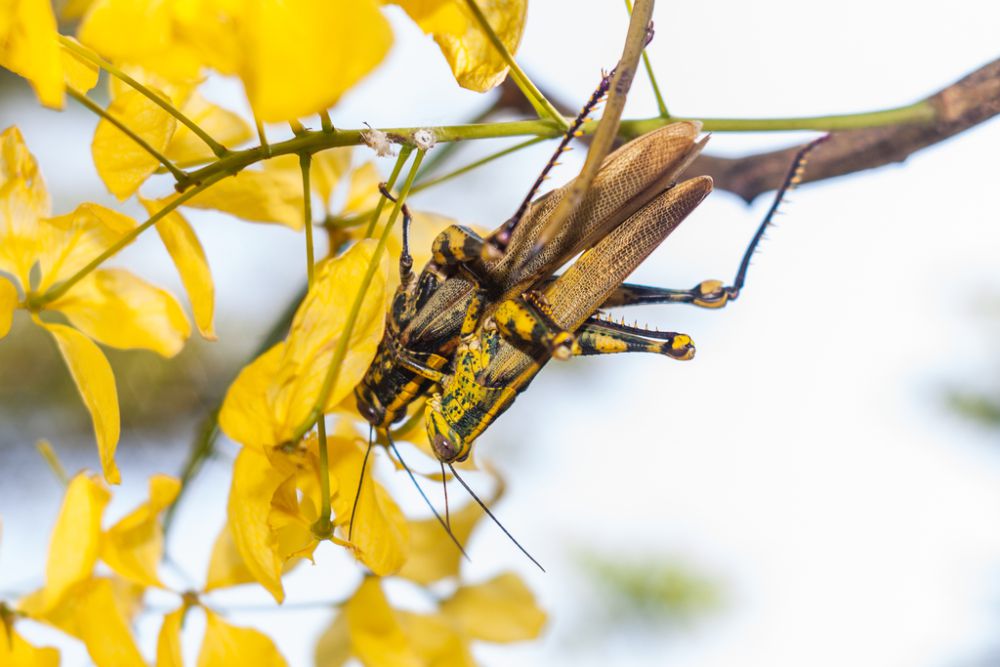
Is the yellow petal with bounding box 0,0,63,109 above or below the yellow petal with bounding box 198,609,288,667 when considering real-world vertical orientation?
above

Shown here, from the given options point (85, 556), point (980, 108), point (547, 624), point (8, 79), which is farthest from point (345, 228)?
point (8, 79)

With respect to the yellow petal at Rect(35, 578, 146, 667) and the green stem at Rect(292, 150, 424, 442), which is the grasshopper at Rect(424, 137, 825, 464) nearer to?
the green stem at Rect(292, 150, 424, 442)

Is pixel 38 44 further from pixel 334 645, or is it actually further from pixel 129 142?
pixel 334 645

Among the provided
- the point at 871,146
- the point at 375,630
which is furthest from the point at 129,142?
the point at 871,146

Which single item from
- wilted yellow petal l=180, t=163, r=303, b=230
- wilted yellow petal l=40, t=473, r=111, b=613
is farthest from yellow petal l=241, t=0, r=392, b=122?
wilted yellow petal l=40, t=473, r=111, b=613

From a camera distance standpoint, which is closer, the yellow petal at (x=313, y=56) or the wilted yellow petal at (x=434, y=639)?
the yellow petal at (x=313, y=56)

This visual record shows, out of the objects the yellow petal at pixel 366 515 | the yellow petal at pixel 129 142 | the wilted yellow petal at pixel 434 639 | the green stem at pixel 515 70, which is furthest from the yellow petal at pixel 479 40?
the wilted yellow petal at pixel 434 639

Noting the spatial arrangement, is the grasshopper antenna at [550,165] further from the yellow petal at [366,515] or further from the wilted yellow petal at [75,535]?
the wilted yellow petal at [75,535]
